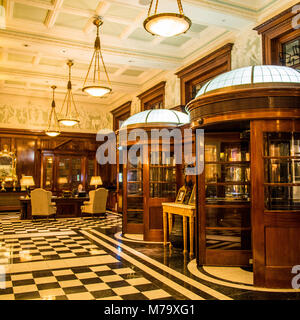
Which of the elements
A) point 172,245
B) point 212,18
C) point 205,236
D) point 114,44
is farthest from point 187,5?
point 172,245

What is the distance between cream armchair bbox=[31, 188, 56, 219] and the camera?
10469mm

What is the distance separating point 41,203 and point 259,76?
8.15 meters

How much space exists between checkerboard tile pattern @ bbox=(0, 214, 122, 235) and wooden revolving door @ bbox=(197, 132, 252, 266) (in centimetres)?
495

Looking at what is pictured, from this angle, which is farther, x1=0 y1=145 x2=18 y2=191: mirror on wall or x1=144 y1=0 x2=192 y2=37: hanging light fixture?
x1=0 y1=145 x2=18 y2=191: mirror on wall

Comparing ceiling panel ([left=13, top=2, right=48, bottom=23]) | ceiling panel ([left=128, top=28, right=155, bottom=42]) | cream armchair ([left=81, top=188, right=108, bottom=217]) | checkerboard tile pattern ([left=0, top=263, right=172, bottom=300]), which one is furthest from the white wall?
checkerboard tile pattern ([left=0, top=263, right=172, bottom=300])

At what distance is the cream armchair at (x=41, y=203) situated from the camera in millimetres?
10469

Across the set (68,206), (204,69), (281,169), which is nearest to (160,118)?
(204,69)

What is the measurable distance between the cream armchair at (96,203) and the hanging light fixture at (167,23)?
714 cm

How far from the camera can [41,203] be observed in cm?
1060

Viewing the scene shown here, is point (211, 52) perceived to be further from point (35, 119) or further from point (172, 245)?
point (35, 119)

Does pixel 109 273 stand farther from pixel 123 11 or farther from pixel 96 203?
pixel 96 203

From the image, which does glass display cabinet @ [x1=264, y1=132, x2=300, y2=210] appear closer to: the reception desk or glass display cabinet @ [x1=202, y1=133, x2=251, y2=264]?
glass display cabinet @ [x1=202, y1=133, x2=251, y2=264]

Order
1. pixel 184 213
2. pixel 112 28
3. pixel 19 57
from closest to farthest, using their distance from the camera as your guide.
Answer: pixel 184 213 → pixel 112 28 → pixel 19 57
